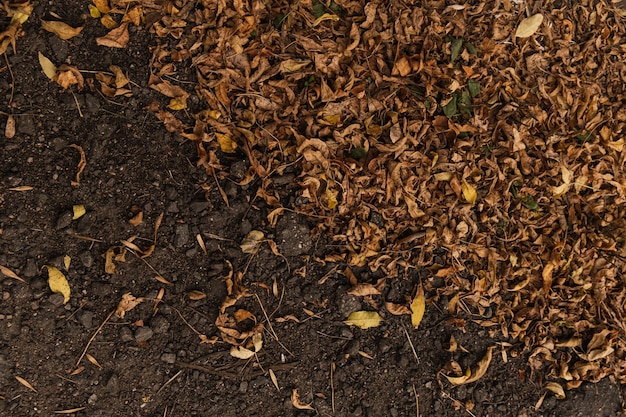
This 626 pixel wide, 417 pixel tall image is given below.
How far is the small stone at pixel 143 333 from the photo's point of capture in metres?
1.75

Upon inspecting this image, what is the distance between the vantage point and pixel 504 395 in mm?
1958

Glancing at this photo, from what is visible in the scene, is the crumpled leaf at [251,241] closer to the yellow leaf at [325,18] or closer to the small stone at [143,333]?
the small stone at [143,333]

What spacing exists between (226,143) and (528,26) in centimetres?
115

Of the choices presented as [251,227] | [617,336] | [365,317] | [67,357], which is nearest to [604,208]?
[617,336]

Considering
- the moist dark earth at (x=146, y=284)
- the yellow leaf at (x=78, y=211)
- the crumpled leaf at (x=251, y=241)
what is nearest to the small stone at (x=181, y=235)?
the moist dark earth at (x=146, y=284)

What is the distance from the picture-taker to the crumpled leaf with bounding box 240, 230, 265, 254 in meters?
1.79

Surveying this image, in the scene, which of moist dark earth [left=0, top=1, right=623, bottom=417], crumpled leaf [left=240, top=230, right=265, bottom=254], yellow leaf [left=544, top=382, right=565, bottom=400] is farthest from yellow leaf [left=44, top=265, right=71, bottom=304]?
yellow leaf [left=544, top=382, right=565, bottom=400]

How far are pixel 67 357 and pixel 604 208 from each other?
190cm

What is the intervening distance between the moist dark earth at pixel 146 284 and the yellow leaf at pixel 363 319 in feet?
0.07

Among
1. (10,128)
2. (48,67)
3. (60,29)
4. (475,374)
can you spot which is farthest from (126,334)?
(475,374)

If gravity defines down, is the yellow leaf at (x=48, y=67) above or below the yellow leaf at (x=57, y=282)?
above

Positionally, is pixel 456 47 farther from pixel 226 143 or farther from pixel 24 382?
pixel 24 382

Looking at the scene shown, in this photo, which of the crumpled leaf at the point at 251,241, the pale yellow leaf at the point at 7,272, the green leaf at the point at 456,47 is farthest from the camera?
the green leaf at the point at 456,47

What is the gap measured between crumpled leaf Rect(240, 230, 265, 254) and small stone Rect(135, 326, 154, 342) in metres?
0.39
